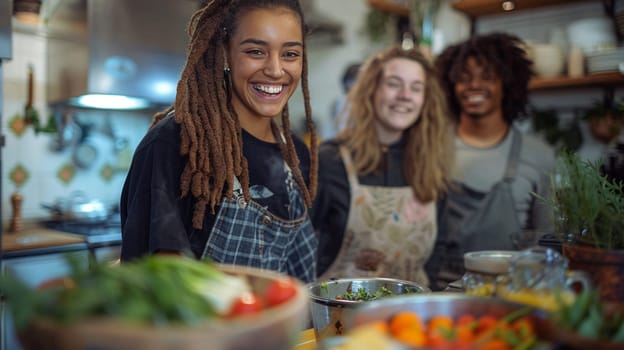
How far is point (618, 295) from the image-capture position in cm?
87

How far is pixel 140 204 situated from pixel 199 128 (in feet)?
0.80

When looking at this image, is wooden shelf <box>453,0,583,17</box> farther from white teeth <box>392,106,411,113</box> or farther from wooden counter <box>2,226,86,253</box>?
wooden counter <box>2,226,86,253</box>

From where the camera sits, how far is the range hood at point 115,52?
9.44ft

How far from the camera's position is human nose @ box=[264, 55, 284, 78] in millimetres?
1406

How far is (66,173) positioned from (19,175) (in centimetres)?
25

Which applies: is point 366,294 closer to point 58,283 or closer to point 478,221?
point 58,283

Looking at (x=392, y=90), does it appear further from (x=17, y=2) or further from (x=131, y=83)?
(x=17, y=2)

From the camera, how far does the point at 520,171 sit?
2.33 meters

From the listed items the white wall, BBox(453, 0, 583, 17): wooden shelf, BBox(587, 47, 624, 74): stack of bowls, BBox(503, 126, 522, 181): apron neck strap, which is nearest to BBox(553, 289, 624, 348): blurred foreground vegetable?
BBox(503, 126, 522, 181): apron neck strap

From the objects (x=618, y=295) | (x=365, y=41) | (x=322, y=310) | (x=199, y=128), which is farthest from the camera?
(x=365, y=41)

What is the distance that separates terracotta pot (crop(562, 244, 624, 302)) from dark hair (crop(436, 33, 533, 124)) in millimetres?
1610

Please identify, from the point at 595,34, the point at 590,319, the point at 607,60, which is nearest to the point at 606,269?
the point at 590,319

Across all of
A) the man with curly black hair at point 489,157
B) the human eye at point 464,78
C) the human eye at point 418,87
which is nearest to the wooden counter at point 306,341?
the man with curly black hair at point 489,157

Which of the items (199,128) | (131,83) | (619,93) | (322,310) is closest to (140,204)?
(199,128)
